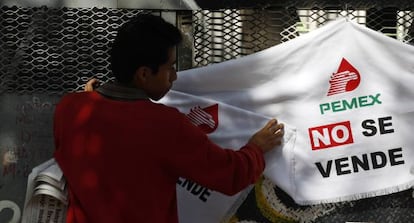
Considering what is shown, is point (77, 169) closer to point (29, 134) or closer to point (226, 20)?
point (29, 134)

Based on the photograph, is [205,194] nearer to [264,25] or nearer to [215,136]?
[215,136]

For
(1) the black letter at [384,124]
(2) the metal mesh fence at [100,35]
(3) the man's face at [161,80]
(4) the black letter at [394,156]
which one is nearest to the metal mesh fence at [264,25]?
(2) the metal mesh fence at [100,35]

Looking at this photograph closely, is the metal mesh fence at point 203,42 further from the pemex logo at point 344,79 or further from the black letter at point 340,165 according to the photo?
the pemex logo at point 344,79

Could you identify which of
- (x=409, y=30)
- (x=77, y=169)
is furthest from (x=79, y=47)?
(x=409, y=30)

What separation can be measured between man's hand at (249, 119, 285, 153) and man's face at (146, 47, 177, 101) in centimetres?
48

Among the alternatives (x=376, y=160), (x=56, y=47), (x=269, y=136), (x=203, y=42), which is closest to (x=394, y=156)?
(x=376, y=160)

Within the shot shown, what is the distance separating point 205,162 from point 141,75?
379mm

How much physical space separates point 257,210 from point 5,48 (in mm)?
1497

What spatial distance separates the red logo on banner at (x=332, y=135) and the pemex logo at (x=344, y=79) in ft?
0.50

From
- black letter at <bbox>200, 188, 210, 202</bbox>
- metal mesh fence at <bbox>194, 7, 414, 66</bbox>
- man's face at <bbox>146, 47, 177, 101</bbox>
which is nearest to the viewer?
man's face at <bbox>146, 47, 177, 101</bbox>

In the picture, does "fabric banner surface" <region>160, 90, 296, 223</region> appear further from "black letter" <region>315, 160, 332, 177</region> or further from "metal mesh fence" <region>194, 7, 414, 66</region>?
"metal mesh fence" <region>194, 7, 414, 66</region>

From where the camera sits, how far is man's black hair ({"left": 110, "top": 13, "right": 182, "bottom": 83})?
2.18m

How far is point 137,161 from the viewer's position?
2.13 metres

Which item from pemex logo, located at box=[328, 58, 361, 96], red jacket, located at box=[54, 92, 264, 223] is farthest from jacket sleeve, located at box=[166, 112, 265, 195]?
pemex logo, located at box=[328, 58, 361, 96]
